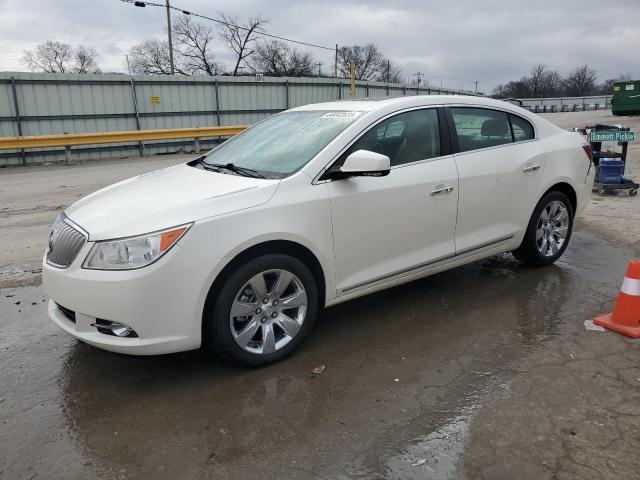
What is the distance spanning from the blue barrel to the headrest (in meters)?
5.01

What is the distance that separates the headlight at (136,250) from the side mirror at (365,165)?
3.84ft

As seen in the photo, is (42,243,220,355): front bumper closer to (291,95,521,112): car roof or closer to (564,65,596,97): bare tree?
(291,95,521,112): car roof

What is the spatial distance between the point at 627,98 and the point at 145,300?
34.1 meters

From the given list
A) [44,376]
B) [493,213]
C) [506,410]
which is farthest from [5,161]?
[506,410]

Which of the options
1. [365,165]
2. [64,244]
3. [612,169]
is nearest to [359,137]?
[365,165]

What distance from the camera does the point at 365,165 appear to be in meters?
3.38

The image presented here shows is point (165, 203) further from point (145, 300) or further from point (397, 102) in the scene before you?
point (397, 102)

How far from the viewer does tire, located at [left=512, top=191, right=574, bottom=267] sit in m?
4.88

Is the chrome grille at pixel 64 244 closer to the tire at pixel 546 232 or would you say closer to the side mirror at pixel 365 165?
the side mirror at pixel 365 165

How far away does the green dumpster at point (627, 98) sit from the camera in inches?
1160

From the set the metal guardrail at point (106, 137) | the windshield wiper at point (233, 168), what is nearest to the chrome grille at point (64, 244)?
the windshield wiper at point (233, 168)

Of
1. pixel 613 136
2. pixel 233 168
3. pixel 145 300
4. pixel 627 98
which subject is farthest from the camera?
pixel 627 98

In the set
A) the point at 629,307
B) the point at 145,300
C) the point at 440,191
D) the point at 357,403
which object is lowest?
the point at 357,403

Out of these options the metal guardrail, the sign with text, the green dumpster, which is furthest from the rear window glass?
the green dumpster
